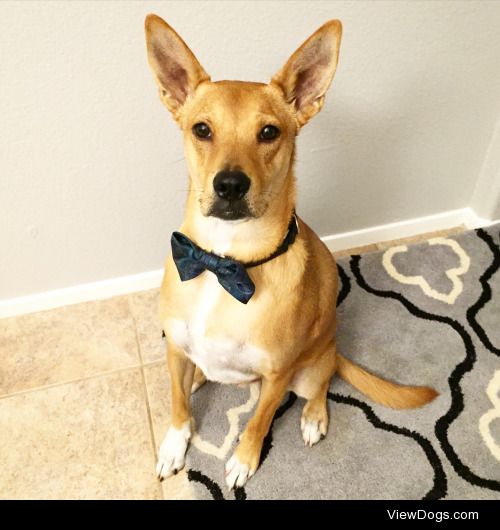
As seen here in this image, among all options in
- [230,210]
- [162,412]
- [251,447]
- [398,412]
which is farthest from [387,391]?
[230,210]

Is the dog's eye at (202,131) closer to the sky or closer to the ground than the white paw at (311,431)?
closer to the sky

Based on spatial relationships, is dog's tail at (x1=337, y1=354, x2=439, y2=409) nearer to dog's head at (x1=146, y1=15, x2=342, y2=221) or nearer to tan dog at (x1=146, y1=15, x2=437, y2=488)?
tan dog at (x1=146, y1=15, x2=437, y2=488)

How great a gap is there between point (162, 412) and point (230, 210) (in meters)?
0.97

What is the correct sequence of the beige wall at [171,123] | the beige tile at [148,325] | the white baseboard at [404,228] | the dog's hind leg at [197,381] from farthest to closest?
1. the white baseboard at [404,228]
2. the beige tile at [148,325]
3. the dog's hind leg at [197,381]
4. the beige wall at [171,123]

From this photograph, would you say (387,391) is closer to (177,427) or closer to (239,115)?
(177,427)

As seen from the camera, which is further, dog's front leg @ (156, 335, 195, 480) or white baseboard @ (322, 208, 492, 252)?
white baseboard @ (322, 208, 492, 252)

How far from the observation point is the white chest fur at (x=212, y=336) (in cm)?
130

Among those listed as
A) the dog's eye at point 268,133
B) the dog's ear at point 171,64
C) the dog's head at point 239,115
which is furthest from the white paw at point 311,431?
the dog's ear at point 171,64

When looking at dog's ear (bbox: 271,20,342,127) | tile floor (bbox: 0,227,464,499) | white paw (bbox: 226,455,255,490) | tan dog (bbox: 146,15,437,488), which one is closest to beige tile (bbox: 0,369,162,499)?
tile floor (bbox: 0,227,464,499)

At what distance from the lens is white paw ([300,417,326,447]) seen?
5.36ft

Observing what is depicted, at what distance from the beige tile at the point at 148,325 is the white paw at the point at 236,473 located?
54cm

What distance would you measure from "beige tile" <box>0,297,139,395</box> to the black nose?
107cm

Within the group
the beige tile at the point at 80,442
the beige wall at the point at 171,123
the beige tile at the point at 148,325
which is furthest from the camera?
the beige tile at the point at 148,325

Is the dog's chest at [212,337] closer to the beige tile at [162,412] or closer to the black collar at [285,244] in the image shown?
the black collar at [285,244]
